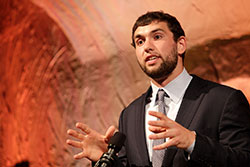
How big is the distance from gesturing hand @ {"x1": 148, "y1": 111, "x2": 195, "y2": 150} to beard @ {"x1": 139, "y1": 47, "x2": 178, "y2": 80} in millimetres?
276

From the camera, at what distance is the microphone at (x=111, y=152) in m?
0.72

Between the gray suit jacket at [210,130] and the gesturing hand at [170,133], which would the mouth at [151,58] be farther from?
the gesturing hand at [170,133]

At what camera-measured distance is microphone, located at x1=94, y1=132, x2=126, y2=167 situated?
2.37 feet

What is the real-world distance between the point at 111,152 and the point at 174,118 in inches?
10.7

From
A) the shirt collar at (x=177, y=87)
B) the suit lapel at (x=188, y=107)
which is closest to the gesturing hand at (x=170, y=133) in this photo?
the suit lapel at (x=188, y=107)

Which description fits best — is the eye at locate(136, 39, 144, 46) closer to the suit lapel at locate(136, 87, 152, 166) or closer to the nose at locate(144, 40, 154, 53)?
the nose at locate(144, 40, 154, 53)

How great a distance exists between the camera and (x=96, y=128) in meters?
1.51

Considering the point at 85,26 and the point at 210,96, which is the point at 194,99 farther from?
the point at 85,26

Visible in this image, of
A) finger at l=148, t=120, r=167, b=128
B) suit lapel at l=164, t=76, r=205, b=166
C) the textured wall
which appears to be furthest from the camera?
the textured wall

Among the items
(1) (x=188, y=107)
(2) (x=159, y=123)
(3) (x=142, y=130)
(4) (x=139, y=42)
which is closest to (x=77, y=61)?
(4) (x=139, y=42)

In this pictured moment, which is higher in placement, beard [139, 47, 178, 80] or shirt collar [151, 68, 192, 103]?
beard [139, 47, 178, 80]

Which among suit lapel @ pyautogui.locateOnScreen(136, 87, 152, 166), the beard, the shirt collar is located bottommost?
suit lapel @ pyautogui.locateOnScreen(136, 87, 152, 166)

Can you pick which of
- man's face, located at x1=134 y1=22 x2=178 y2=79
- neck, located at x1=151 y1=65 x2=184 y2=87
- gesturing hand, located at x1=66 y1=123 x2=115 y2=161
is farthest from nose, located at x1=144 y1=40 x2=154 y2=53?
gesturing hand, located at x1=66 y1=123 x2=115 y2=161

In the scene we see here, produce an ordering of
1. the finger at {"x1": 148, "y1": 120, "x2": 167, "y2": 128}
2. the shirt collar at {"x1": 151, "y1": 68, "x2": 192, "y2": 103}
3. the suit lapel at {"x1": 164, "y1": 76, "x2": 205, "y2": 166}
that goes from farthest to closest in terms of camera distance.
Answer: the shirt collar at {"x1": 151, "y1": 68, "x2": 192, "y2": 103} < the suit lapel at {"x1": 164, "y1": 76, "x2": 205, "y2": 166} < the finger at {"x1": 148, "y1": 120, "x2": 167, "y2": 128}
